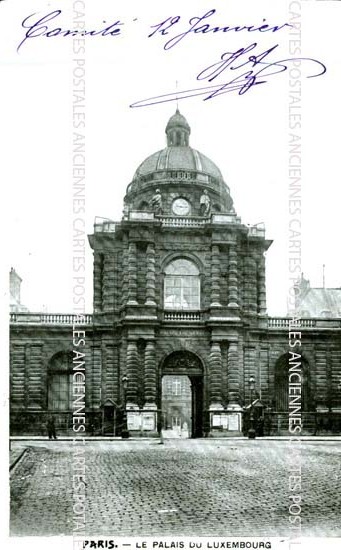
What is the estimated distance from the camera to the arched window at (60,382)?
36625mm

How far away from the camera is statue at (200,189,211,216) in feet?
134

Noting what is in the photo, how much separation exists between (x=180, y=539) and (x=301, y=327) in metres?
26.7

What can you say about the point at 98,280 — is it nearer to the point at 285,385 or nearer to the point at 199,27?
the point at 285,385

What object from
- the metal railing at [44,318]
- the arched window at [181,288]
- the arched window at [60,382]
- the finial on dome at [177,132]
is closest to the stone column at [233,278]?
the arched window at [181,288]

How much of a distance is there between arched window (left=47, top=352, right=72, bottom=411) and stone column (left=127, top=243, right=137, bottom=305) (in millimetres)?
4769

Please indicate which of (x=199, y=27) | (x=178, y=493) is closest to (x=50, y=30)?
(x=199, y=27)

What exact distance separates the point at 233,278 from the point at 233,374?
472cm

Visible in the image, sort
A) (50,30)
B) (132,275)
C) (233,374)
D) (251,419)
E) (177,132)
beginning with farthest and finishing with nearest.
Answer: (177,132) < (132,275) < (233,374) < (251,419) < (50,30)

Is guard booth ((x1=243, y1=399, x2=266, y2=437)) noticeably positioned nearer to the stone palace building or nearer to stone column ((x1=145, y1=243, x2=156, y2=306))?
the stone palace building

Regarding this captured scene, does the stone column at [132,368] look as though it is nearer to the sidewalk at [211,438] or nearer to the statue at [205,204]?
the sidewalk at [211,438]

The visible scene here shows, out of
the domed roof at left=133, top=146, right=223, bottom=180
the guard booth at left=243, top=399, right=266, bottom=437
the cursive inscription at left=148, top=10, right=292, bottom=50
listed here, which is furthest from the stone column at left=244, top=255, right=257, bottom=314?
the cursive inscription at left=148, top=10, right=292, bottom=50

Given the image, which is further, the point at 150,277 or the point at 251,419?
the point at 150,277

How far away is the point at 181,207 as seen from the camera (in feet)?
138

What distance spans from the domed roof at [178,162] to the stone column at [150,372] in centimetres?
1238
